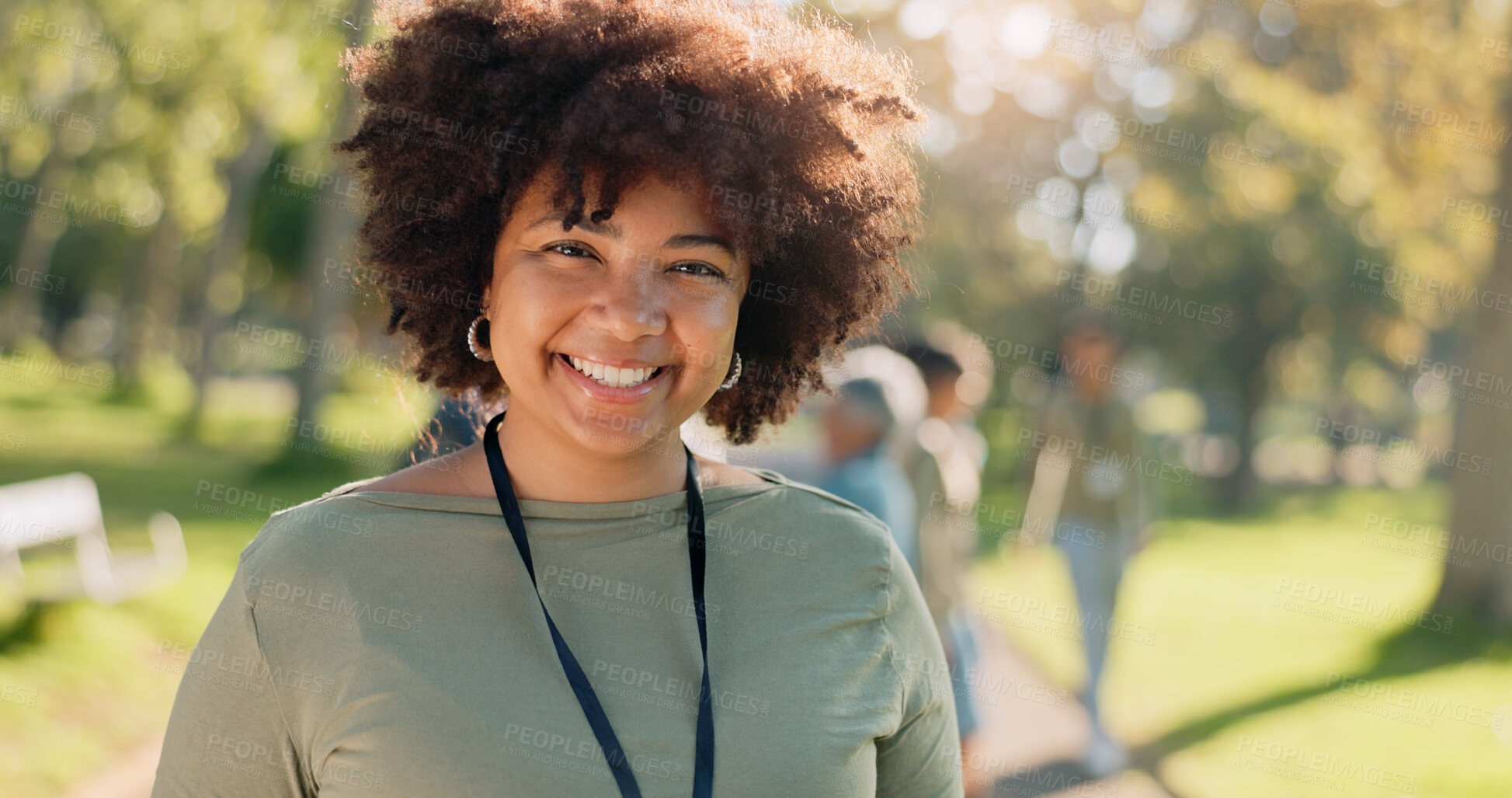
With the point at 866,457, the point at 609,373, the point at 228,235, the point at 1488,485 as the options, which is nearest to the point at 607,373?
the point at 609,373

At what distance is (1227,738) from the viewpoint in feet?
23.7

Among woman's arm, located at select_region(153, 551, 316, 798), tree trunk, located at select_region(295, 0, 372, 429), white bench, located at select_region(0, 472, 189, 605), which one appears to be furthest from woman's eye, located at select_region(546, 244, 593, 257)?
tree trunk, located at select_region(295, 0, 372, 429)

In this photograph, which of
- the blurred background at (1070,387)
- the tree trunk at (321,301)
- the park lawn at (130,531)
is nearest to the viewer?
the park lawn at (130,531)

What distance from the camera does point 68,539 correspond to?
7.92 metres

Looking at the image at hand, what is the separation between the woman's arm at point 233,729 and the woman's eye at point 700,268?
852mm

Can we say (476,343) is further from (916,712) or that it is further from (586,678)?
(916,712)

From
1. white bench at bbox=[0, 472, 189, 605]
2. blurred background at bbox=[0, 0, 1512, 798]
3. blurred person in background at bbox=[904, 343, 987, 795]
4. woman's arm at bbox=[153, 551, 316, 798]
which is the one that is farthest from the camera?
white bench at bbox=[0, 472, 189, 605]

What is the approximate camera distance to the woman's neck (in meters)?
1.91

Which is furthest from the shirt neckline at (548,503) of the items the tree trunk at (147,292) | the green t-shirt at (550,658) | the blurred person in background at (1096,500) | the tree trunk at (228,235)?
the tree trunk at (147,292)

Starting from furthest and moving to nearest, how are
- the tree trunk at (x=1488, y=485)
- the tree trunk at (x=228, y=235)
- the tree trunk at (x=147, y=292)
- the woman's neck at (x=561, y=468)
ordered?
the tree trunk at (x=147, y=292) < the tree trunk at (x=228, y=235) < the tree trunk at (x=1488, y=485) < the woman's neck at (x=561, y=468)

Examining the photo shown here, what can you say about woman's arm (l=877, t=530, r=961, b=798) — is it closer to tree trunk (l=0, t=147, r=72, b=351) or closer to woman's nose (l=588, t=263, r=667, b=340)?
woman's nose (l=588, t=263, r=667, b=340)

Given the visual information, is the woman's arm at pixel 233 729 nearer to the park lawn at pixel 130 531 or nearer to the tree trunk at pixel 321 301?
the park lawn at pixel 130 531

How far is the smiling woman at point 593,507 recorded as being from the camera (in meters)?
1.62

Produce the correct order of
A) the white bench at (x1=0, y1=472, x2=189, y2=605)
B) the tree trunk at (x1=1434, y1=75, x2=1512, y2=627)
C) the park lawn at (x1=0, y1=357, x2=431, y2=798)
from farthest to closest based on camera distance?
the tree trunk at (x1=1434, y1=75, x2=1512, y2=627) < the white bench at (x1=0, y1=472, x2=189, y2=605) < the park lawn at (x1=0, y1=357, x2=431, y2=798)
